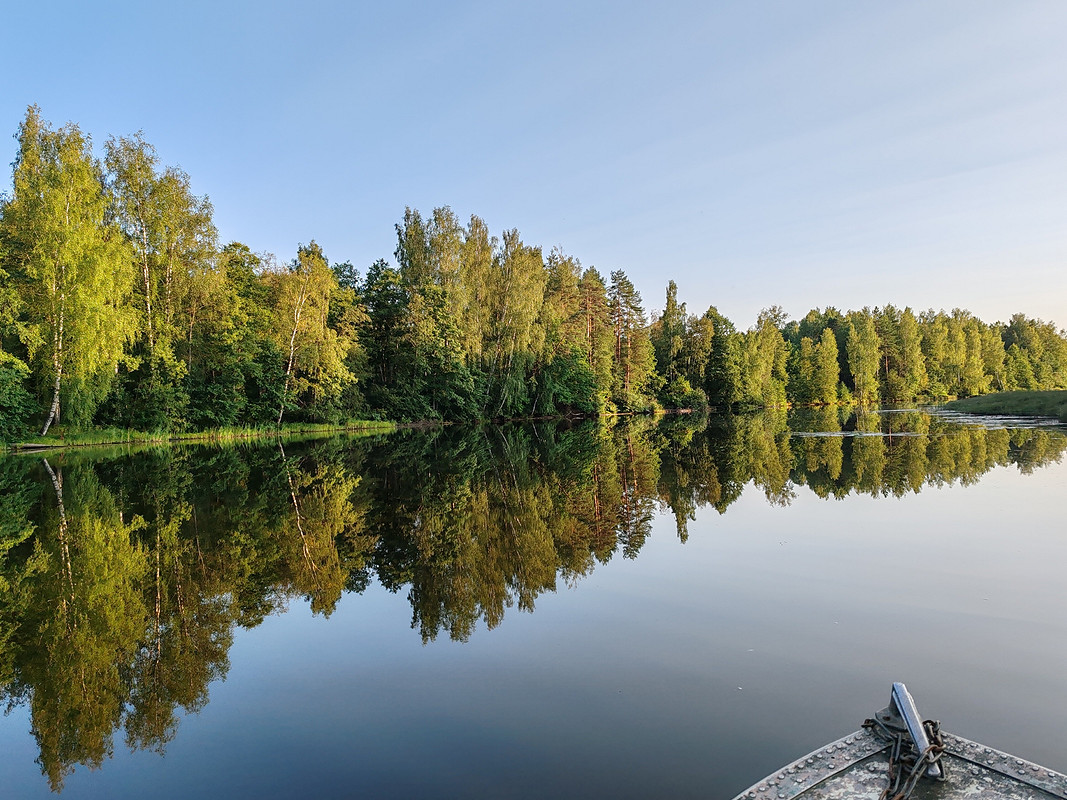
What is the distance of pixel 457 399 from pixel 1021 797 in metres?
46.3

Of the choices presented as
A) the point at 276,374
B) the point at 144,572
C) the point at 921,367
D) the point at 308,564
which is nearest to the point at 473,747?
the point at 308,564

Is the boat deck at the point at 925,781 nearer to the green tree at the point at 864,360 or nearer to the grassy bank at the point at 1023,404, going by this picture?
the grassy bank at the point at 1023,404

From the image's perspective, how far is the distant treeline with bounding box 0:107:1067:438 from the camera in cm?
2878

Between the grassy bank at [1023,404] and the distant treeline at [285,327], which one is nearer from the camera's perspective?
the distant treeline at [285,327]

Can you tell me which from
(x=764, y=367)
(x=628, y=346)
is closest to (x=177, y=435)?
(x=628, y=346)

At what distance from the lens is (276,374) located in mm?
40031

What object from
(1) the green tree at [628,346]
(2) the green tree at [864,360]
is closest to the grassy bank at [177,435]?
(1) the green tree at [628,346]

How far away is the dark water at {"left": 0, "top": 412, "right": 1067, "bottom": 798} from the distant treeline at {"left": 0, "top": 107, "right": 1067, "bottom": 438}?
1728cm

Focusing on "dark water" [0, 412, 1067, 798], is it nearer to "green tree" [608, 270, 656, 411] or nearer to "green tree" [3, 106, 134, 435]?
"green tree" [3, 106, 134, 435]

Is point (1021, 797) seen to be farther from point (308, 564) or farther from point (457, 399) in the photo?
point (457, 399)

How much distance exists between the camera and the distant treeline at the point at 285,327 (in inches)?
1133

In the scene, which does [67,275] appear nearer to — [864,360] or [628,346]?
[628,346]

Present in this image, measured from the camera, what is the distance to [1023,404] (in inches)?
1886

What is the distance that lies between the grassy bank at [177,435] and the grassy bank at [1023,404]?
4534 centimetres
